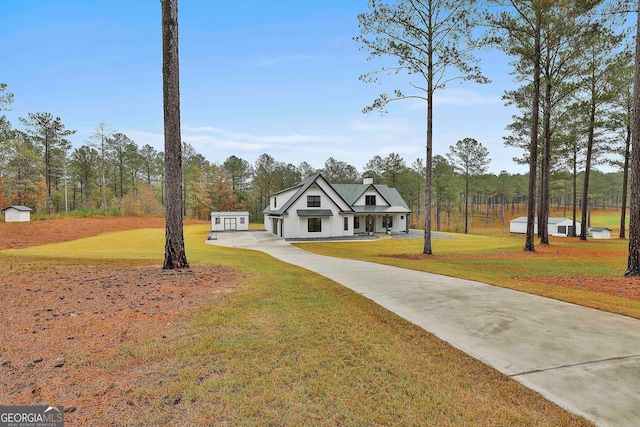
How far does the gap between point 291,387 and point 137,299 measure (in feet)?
14.6

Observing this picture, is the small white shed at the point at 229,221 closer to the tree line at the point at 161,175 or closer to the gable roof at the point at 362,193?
the gable roof at the point at 362,193

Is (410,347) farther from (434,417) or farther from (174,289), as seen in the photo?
(174,289)

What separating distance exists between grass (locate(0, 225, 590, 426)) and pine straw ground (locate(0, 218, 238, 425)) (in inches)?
8.7

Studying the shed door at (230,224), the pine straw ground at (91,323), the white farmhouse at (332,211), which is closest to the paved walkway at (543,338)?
the pine straw ground at (91,323)

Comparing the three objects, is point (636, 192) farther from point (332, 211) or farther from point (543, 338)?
point (332, 211)

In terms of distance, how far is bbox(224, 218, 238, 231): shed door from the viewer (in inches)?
1351

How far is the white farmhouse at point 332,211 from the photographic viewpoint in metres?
26.9

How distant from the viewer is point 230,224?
34.5m

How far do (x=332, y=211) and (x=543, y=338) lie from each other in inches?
956

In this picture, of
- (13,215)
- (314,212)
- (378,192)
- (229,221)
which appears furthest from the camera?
(229,221)

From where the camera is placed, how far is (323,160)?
57938mm

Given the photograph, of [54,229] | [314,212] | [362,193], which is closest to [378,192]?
[362,193]

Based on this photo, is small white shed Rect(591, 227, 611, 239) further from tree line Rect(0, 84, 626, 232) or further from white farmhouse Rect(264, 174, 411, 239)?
white farmhouse Rect(264, 174, 411, 239)

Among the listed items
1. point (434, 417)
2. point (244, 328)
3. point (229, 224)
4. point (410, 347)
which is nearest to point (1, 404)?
point (244, 328)
